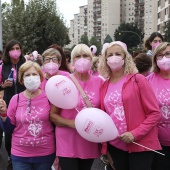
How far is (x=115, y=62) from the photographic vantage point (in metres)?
3.21

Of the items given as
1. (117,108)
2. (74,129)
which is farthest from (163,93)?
(74,129)

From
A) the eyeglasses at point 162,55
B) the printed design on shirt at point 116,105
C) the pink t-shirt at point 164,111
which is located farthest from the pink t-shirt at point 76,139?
the eyeglasses at point 162,55

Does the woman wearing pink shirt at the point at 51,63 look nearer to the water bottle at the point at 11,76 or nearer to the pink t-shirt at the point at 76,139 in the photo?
the pink t-shirt at the point at 76,139

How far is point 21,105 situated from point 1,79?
2.22 m

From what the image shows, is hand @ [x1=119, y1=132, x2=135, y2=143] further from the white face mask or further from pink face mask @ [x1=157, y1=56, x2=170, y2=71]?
the white face mask

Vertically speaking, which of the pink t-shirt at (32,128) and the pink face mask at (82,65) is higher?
the pink face mask at (82,65)

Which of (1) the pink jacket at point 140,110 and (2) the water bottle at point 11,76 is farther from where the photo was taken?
(2) the water bottle at point 11,76

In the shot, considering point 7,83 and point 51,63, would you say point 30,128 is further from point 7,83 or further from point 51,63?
point 7,83

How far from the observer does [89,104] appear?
323 cm

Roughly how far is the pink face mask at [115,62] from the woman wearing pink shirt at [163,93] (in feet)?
1.78

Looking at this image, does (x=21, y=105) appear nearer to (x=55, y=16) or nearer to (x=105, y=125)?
(x=105, y=125)

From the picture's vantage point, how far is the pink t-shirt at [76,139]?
332 cm

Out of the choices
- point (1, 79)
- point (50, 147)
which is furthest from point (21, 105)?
point (1, 79)

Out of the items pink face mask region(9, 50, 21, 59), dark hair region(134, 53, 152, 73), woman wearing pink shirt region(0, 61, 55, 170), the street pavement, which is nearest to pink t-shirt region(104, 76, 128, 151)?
woman wearing pink shirt region(0, 61, 55, 170)
